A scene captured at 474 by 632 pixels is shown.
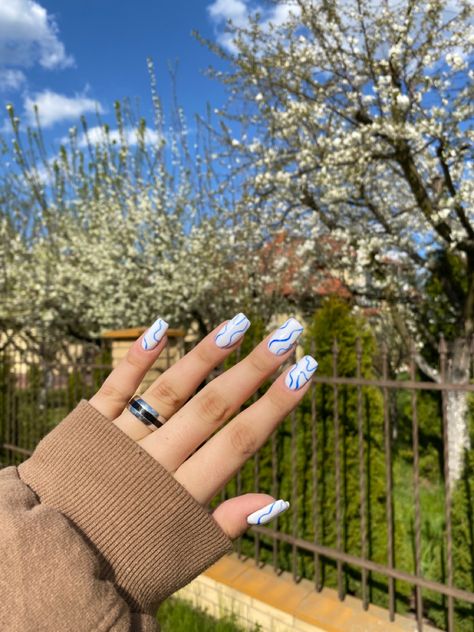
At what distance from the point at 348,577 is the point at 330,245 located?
18.4 ft

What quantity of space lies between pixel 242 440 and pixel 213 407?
0.30 ft

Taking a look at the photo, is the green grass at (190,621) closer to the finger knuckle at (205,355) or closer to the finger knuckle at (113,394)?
the finger knuckle at (113,394)

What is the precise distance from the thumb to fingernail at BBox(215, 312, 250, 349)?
1.07 ft

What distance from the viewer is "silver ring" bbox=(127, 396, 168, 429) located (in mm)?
1086

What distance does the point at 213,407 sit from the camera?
1027 mm

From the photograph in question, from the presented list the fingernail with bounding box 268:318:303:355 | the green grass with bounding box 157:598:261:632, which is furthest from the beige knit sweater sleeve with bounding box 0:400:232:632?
the green grass with bounding box 157:598:261:632

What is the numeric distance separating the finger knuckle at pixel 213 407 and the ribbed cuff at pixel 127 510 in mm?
147

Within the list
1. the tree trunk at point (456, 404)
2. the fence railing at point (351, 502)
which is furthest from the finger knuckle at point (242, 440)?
the tree trunk at point (456, 404)

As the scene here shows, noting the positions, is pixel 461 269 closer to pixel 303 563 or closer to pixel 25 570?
pixel 303 563

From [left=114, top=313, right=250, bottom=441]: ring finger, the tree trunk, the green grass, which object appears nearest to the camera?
[left=114, top=313, right=250, bottom=441]: ring finger

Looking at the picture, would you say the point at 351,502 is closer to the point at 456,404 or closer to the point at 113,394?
the point at 456,404

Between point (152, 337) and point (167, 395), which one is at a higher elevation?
point (152, 337)

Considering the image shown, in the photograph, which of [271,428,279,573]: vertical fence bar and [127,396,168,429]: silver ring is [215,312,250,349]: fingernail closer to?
[127,396,168,429]: silver ring

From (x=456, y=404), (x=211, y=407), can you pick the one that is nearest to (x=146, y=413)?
(x=211, y=407)
